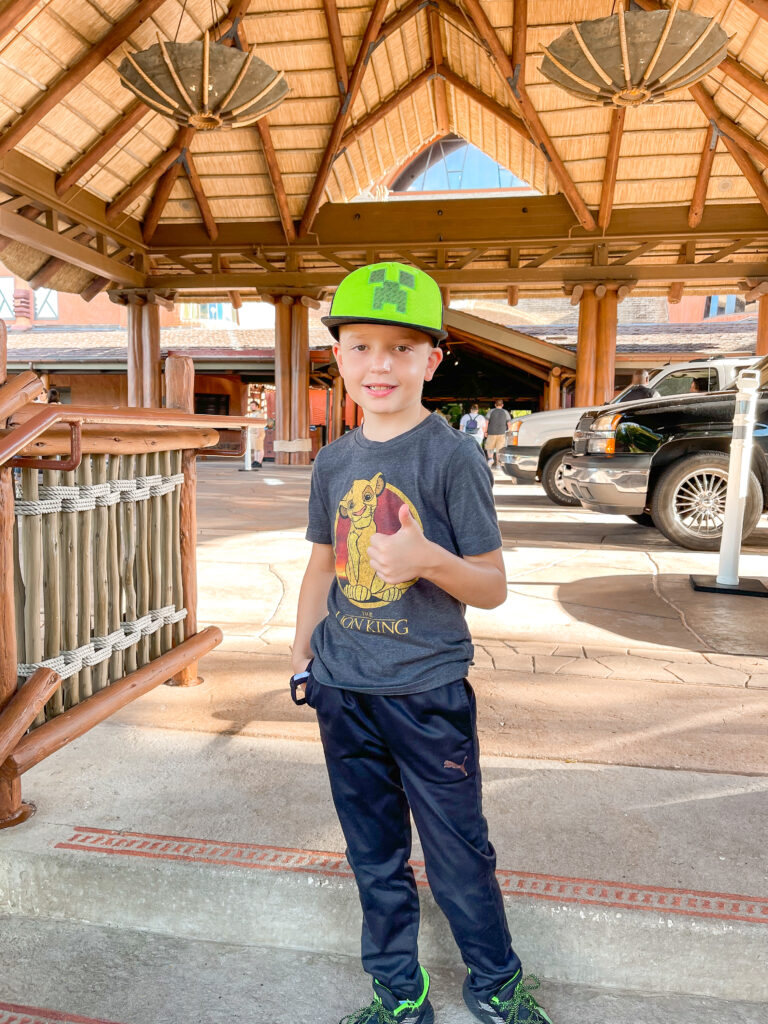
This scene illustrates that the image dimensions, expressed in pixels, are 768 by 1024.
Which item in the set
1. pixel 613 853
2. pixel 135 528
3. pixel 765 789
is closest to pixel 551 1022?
pixel 613 853

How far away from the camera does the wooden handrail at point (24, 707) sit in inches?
79.0

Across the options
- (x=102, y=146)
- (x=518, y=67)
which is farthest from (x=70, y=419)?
(x=102, y=146)

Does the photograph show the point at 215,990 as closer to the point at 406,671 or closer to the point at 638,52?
the point at 406,671

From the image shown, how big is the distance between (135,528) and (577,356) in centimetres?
1468

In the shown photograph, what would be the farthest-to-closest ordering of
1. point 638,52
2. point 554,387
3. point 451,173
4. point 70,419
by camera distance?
point 451,173
point 554,387
point 638,52
point 70,419

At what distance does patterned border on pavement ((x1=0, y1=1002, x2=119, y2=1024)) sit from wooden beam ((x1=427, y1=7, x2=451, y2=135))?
14243 millimetres

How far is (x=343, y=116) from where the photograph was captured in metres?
12.9

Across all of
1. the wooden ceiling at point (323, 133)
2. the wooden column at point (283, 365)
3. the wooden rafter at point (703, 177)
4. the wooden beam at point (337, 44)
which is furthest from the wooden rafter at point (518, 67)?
the wooden column at point (283, 365)

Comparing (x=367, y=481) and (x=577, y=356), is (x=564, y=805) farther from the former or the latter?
(x=577, y=356)

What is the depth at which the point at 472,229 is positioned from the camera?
50.0ft

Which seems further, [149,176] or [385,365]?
[149,176]

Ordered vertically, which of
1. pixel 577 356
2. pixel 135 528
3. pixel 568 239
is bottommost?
pixel 135 528

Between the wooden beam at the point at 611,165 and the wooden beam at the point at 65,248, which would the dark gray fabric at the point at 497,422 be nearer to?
the wooden beam at the point at 611,165

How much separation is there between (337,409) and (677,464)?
16560mm
